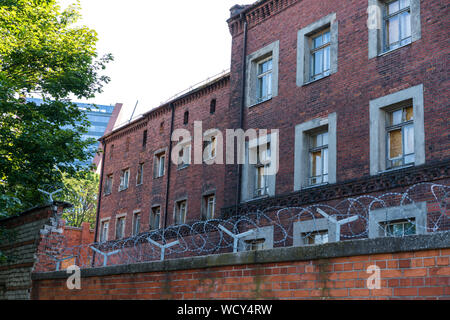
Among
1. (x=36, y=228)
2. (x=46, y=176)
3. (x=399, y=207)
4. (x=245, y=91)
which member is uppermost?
(x=245, y=91)

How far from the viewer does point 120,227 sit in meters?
32.7

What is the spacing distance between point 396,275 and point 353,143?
10871mm

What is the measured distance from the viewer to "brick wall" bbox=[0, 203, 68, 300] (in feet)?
46.4

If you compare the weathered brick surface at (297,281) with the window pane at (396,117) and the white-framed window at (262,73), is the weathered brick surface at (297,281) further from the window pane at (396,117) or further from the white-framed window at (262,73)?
the white-framed window at (262,73)

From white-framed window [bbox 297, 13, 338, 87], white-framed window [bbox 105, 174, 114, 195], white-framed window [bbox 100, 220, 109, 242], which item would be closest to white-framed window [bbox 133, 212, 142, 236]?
white-framed window [bbox 100, 220, 109, 242]

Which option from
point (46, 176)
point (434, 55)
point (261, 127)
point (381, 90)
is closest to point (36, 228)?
point (46, 176)

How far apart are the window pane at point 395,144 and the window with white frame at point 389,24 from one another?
231 cm

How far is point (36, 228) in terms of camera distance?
47.6 ft

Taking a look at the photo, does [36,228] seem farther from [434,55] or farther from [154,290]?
[434,55]

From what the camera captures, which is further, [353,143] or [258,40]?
[258,40]

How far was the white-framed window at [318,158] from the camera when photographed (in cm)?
1731

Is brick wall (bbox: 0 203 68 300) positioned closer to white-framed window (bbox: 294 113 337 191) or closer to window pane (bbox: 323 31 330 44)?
white-framed window (bbox: 294 113 337 191)

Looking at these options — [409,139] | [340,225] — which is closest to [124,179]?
[340,225]

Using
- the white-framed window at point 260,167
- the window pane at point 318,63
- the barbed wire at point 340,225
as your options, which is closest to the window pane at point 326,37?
the window pane at point 318,63
